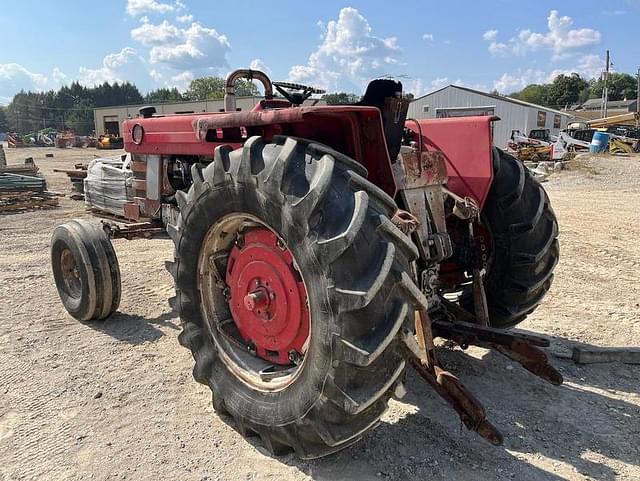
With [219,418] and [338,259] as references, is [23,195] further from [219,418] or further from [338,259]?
[338,259]

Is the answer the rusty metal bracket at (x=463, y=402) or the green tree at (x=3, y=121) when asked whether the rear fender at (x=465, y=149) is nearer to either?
the rusty metal bracket at (x=463, y=402)

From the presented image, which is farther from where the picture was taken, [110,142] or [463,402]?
[110,142]

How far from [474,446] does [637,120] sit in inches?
1345

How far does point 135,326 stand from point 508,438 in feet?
9.89

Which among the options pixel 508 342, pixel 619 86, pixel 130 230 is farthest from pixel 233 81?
pixel 619 86

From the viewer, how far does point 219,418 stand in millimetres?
3037

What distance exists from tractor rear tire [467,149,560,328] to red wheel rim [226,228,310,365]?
1564 mm

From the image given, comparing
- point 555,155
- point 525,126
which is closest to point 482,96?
point 525,126

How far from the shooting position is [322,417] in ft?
7.47

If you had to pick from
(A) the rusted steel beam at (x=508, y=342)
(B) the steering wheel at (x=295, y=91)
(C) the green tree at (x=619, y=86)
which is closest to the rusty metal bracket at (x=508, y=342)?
(A) the rusted steel beam at (x=508, y=342)

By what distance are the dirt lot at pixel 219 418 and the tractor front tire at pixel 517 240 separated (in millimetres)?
513

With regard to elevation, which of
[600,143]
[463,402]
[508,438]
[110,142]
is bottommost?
[508,438]

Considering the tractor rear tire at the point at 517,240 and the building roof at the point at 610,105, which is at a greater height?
the building roof at the point at 610,105

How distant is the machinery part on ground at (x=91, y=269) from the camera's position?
14.0 ft
